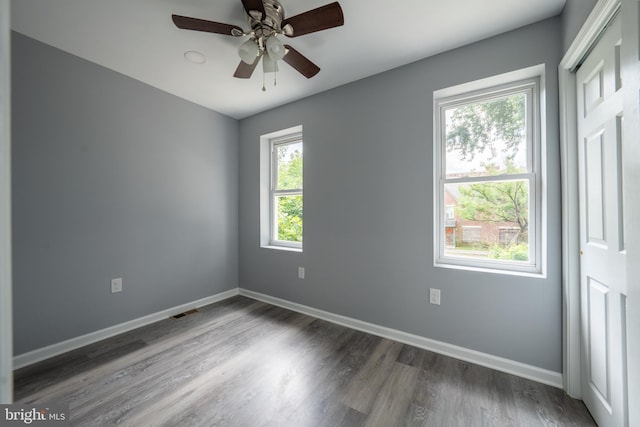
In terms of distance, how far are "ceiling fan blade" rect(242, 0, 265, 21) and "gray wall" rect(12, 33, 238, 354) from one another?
5.81ft

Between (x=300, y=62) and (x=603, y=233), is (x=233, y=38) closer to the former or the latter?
(x=300, y=62)

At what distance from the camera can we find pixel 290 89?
2664mm

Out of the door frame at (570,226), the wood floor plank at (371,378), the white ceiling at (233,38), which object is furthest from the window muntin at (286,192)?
the door frame at (570,226)

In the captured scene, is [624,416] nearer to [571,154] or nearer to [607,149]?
[607,149]

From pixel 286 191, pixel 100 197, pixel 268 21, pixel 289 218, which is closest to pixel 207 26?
pixel 268 21

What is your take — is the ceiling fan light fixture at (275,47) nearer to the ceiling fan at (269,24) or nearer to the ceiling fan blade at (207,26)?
the ceiling fan at (269,24)

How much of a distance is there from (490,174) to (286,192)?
222 centimetres

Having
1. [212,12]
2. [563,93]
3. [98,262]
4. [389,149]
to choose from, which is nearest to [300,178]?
[389,149]

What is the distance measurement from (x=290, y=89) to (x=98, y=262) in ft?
8.25

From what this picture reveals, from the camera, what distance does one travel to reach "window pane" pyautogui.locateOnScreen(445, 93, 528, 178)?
75.4 inches

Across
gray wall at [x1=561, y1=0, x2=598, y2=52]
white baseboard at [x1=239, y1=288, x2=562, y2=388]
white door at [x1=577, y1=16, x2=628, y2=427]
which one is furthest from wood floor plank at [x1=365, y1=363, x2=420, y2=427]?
gray wall at [x1=561, y1=0, x2=598, y2=52]

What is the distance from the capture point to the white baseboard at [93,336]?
1881 millimetres

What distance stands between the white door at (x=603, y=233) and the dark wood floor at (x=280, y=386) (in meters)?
0.31

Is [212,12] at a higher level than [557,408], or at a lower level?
higher
